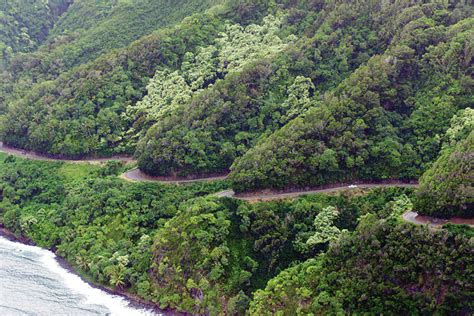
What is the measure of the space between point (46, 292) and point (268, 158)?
31053 mm

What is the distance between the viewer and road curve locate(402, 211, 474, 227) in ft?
204

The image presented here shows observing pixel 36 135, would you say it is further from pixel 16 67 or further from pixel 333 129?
pixel 333 129

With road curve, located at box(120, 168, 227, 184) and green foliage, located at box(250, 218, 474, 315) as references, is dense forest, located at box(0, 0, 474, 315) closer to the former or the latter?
green foliage, located at box(250, 218, 474, 315)

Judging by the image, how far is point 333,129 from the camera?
3164 inches

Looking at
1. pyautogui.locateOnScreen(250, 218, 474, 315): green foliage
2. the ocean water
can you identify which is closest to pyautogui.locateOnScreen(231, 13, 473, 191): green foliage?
pyautogui.locateOnScreen(250, 218, 474, 315): green foliage

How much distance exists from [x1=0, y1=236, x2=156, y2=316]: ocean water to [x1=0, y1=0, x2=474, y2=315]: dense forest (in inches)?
83.8

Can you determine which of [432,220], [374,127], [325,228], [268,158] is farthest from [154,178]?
[432,220]

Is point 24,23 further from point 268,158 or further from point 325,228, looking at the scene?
point 325,228

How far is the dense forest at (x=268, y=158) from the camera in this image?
63.1 m

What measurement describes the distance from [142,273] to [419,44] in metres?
47.6

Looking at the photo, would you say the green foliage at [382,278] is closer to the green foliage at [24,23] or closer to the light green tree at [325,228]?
the light green tree at [325,228]

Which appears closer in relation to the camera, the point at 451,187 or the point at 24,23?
the point at 451,187

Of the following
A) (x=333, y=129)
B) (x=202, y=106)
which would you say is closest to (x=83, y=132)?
(x=202, y=106)

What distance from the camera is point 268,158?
79.5 metres
